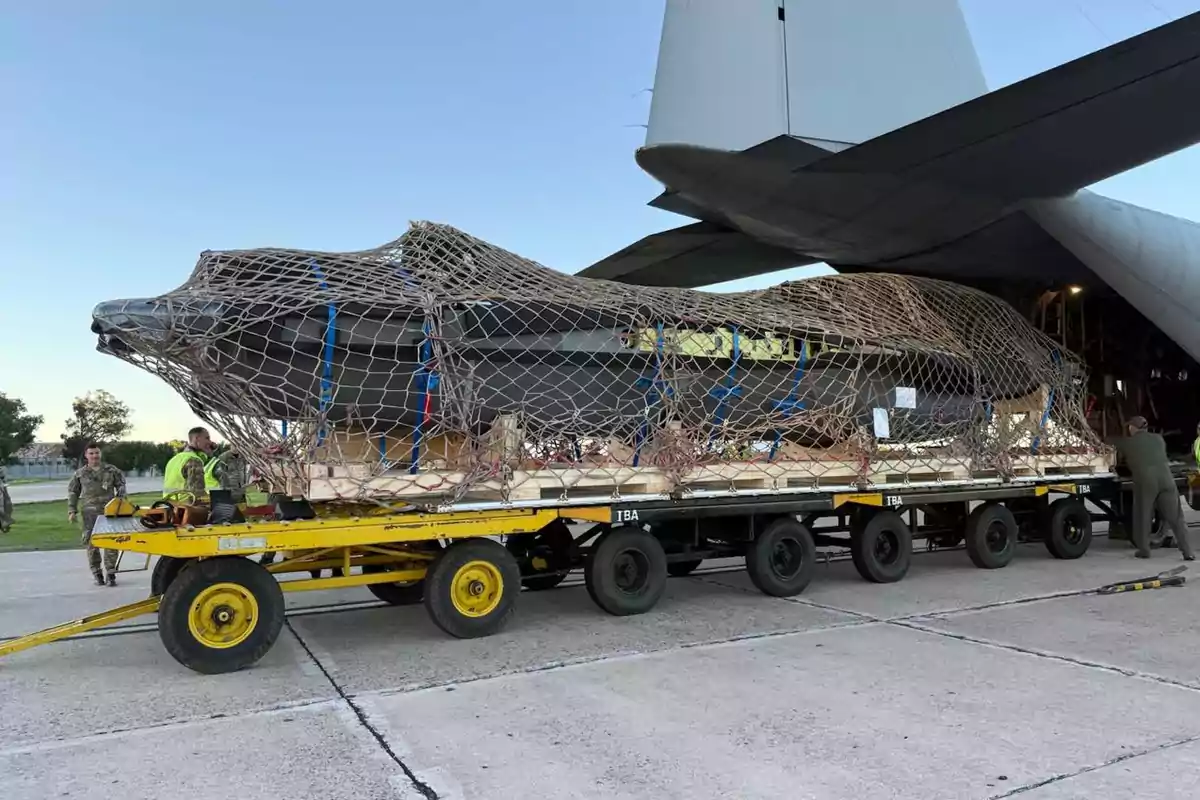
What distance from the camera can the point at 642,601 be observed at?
6922mm

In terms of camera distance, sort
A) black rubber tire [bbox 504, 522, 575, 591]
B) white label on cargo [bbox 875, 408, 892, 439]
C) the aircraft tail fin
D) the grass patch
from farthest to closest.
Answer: the grass patch → the aircraft tail fin → white label on cargo [bbox 875, 408, 892, 439] → black rubber tire [bbox 504, 522, 575, 591]

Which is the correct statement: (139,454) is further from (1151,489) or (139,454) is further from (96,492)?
(1151,489)

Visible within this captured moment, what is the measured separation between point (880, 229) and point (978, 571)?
5089mm

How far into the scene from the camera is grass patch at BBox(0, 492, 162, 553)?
13469 mm

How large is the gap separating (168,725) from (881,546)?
21.9 feet

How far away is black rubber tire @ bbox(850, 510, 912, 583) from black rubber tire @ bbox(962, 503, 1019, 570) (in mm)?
1165

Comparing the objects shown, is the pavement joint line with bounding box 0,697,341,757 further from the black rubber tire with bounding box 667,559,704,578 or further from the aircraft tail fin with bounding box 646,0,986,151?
the aircraft tail fin with bounding box 646,0,986,151

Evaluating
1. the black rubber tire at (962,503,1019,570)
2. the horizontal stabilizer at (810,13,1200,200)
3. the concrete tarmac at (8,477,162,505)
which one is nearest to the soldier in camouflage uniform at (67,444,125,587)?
the horizontal stabilizer at (810,13,1200,200)

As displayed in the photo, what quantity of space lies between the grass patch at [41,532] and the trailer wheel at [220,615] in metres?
5.22

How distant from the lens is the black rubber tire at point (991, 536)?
928cm

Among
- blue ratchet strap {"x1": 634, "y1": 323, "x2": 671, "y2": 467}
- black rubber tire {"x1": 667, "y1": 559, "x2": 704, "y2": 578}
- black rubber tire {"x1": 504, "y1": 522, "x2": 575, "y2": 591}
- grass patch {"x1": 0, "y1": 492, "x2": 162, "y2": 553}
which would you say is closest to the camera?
blue ratchet strap {"x1": 634, "y1": 323, "x2": 671, "y2": 467}

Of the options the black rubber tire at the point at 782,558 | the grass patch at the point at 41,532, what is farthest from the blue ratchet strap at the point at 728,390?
the grass patch at the point at 41,532

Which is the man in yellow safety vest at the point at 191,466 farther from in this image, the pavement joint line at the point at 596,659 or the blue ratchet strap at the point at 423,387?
the pavement joint line at the point at 596,659

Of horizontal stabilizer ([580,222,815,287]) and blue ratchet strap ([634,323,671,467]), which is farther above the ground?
horizontal stabilizer ([580,222,815,287])
